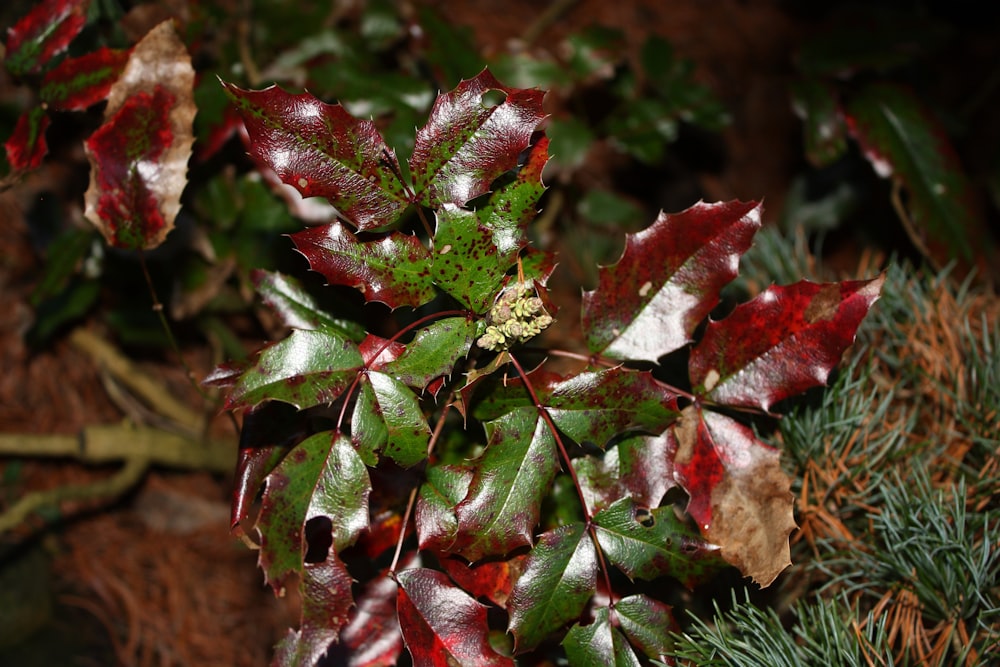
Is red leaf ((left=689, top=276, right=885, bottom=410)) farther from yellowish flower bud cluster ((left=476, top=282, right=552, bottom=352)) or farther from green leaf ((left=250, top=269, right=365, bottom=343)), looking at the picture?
green leaf ((left=250, top=269, right=365, bottom=343))

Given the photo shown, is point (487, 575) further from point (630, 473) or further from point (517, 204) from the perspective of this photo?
point (517, 204)

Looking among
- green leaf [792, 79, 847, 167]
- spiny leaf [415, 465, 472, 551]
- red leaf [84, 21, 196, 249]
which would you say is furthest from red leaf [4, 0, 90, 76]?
green leaf [792, 79, 847, 167]

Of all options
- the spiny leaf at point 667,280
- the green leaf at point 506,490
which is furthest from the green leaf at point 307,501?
the spiny leaf at point 667,280

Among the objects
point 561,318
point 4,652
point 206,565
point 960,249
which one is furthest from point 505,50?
point 4,652

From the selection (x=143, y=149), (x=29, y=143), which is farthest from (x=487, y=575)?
(x=29, y=143)

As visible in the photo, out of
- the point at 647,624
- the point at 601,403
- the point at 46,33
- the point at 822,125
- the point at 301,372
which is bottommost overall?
the point at 647,624

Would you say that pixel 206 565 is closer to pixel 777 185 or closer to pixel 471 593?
pixel 471 593
